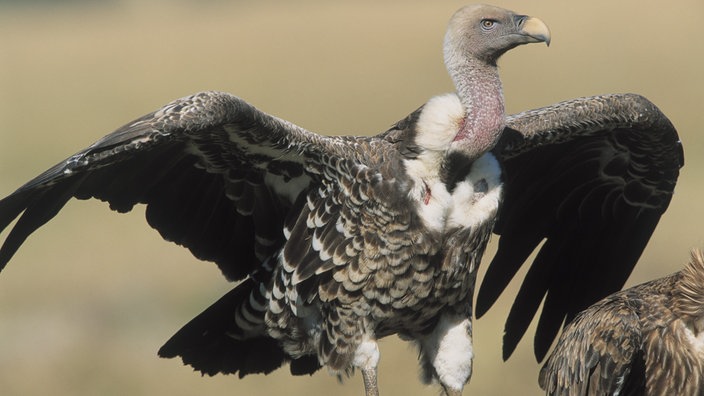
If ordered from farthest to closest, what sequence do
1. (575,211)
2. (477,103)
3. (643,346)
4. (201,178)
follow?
(575,211) → (201,178) → (477,103) → (643,346)

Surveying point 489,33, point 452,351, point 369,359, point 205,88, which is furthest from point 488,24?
point 205,88

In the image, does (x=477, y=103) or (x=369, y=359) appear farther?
(x=369, y=359)

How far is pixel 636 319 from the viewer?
7.83 metres

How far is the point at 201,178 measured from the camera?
842 cm

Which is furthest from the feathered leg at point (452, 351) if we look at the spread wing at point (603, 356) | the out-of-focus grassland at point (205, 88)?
the spread wing at point (603, 356)

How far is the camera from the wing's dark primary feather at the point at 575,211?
29.8ft

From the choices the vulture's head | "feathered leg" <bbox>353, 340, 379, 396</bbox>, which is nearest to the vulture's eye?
the vulture's head

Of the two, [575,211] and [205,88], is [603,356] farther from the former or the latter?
[205,88]

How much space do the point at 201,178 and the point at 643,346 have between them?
8.23 ft

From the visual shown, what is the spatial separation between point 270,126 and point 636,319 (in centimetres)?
209

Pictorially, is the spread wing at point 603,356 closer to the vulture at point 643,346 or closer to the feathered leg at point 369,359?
the vulture at point 643,346

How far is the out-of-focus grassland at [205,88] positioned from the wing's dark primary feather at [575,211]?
88 cm

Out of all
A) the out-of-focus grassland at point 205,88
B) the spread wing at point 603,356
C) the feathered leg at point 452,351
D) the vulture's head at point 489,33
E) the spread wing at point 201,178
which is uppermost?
the vulture's head at point 489,33

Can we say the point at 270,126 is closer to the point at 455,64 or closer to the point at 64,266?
the point at 455,64
